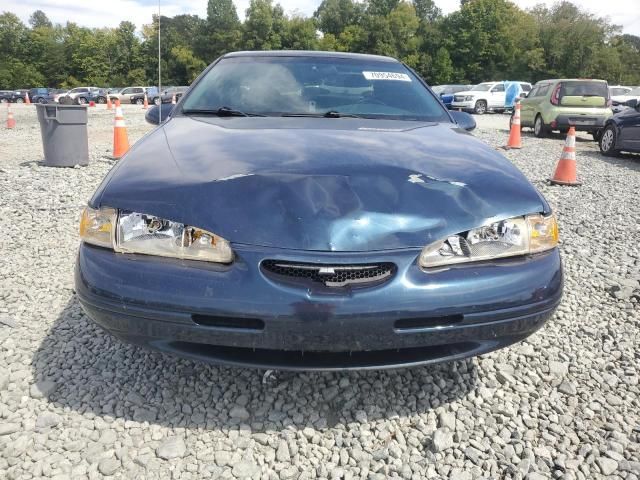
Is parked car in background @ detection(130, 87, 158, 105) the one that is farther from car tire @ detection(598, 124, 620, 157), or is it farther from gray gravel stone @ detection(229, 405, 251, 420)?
gray gravel stone @ detection(229, 405, 251, 420)

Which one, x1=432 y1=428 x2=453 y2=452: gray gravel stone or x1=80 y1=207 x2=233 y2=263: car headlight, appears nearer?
x1=80 y1=207 x2=233 y2=263: car headlight

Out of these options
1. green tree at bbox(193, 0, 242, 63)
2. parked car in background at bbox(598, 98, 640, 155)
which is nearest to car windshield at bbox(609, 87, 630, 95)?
parked car in background at bbox(598, 98, 640, 155)

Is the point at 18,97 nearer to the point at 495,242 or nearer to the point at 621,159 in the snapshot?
the point at 621,159

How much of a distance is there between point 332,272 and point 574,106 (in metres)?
12.5

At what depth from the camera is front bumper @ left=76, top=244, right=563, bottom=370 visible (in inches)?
59.9

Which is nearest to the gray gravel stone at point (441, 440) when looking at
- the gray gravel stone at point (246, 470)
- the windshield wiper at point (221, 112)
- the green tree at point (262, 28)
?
the gray gravel stone at point (246, 470)

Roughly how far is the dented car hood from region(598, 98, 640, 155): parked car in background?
8.37 m

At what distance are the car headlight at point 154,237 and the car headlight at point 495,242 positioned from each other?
666 mm

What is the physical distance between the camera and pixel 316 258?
1.52 meters

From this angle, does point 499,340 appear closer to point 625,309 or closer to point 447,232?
point 447,232

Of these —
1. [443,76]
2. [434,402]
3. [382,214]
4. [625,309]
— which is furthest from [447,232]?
[443,76]

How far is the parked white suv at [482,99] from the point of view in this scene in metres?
24.0

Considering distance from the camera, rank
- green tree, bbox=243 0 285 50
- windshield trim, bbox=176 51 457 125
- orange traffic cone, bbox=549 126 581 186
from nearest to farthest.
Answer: windshield trim, bbox=176 51 457 125
orange traffic cone, bbox=549 126 581 186
green tree, bbox=243 0 285 50

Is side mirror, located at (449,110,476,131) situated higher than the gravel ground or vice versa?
side mirror, located at (449,110,476,131)
